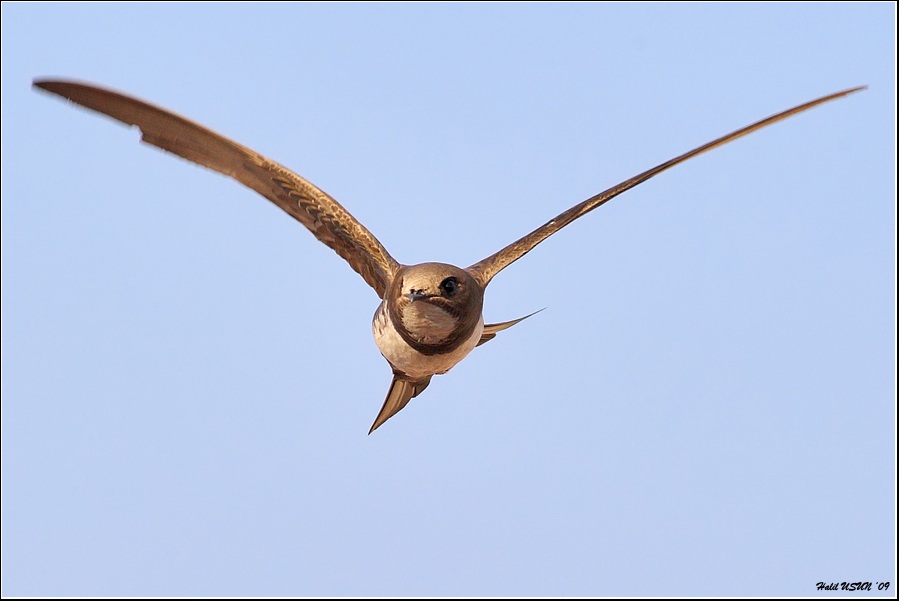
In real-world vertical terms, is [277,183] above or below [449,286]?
above

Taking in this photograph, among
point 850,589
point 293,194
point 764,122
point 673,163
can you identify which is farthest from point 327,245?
point 850,589

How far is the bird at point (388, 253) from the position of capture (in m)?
8.53

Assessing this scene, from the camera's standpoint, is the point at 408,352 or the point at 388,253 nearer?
the point at 408,352

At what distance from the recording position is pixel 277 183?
387 inches

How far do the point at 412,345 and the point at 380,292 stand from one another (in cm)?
102

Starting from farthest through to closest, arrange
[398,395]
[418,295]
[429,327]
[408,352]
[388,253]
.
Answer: [398,395] < [388,253] < [408,352] < [429,327] < [418,295]

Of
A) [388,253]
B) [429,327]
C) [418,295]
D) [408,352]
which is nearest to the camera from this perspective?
[418,295]

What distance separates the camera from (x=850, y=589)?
37.3 ft

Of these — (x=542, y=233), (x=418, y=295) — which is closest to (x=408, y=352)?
(x=418, y=295)

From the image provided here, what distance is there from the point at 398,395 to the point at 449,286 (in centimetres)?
202

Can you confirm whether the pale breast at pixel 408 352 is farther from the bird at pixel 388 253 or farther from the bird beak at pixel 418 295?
the bird beak at pixel 418 295

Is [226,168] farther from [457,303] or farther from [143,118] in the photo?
[457,303]

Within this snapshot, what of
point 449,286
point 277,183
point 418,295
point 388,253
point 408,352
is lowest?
point 408,352

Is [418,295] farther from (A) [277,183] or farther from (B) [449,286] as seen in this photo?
(A) [277,183]
